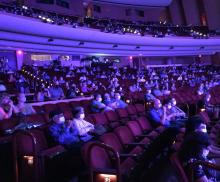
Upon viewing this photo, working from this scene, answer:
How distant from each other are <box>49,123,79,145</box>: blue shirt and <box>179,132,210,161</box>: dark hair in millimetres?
1987

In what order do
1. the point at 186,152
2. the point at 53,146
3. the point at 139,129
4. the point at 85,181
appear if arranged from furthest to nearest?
the point at 139,129, the point at 53,146, the point at 85,181, the point at 186,152

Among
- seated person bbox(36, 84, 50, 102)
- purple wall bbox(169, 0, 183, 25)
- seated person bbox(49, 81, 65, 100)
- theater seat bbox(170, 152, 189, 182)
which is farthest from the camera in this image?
purple wall bbox(169, 0, 183, 25)

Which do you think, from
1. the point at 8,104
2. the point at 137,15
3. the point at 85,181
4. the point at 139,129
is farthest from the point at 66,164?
the point at 137,15

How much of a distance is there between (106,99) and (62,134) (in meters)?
4.26

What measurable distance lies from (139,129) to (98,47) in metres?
12.3

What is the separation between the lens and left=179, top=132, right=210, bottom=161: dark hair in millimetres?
3016

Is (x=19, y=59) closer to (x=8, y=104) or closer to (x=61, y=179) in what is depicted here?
(x=8, y=104)

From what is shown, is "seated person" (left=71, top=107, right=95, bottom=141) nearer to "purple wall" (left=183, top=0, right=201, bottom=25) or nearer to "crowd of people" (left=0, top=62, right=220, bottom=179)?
"crowd of people" (left=0, top=62, right=220, bottom=179)

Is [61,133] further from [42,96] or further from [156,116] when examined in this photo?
[42,96]

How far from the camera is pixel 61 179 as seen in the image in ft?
14.0

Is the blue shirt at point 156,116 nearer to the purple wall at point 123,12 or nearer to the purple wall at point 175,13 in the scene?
the purple wall at point 123,12

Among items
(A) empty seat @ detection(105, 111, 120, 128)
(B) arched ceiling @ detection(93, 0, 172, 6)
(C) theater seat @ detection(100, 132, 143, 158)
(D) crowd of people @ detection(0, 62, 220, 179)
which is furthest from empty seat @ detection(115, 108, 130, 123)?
(B) arched ceiling @ detection(93, 0, 172, 6)

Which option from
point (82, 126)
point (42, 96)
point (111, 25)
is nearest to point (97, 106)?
point (42, 96)

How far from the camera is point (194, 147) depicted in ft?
9.99
